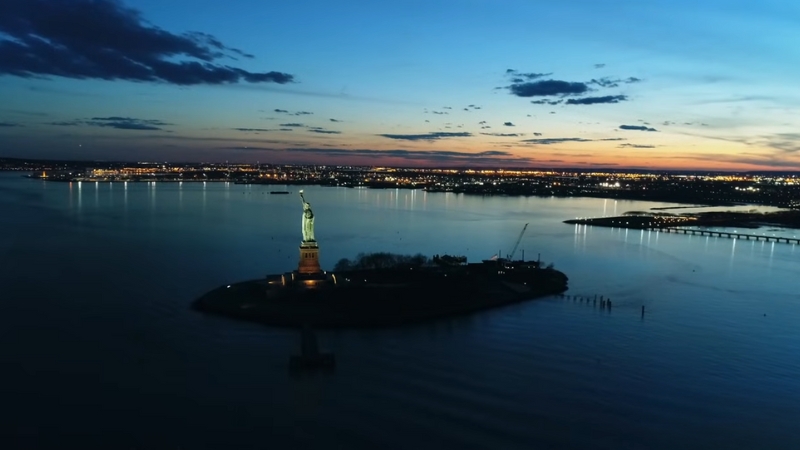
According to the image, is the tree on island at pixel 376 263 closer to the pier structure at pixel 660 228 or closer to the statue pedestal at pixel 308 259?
the statue pedestal at pixel 308 259

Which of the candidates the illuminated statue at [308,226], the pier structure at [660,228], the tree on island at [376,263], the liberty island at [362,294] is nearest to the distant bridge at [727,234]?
the pier structure at [660,228]

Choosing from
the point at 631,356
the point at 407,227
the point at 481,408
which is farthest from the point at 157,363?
the point at 407,227

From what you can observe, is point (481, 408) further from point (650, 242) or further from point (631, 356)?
point (650, 242)

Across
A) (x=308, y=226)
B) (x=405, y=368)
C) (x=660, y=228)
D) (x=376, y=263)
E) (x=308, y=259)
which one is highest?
(x=308, y=226)

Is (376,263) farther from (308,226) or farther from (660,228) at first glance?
(660,228)

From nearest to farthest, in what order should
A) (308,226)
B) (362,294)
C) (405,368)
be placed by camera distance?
(405,368)
(362,294)
(308,226)

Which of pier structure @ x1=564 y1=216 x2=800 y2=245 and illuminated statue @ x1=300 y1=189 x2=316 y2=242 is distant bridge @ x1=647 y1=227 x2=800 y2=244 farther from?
illuminated statue @ x1=300 y1=189 x2=316 y2=242

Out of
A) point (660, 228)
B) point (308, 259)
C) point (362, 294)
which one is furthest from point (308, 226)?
point (660, 228)
